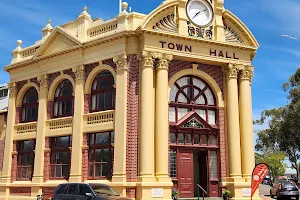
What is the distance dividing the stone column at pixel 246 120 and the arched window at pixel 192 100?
169 centimetres

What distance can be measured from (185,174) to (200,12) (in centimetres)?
966

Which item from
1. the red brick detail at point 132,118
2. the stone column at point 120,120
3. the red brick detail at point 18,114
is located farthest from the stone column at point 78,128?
the red brick detail at point 18,114

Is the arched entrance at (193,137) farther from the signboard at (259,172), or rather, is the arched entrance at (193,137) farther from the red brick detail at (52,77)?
the signboard at (259,172)

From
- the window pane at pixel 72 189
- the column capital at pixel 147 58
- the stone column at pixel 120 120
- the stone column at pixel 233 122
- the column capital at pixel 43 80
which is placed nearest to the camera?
the window pane at pixel 72 189

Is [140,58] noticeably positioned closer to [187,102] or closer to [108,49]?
[108,49]

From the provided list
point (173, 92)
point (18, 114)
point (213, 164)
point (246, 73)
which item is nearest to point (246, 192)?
point (213, 164)

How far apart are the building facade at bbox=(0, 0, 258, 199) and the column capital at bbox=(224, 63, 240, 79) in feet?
0.26

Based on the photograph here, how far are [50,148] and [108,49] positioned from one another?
7266mm

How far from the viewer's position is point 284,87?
45.1m

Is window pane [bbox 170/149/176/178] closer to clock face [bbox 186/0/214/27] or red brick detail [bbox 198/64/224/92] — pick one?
red brick detail [bbox 198/64/224/92]

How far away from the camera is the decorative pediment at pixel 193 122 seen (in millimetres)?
23422

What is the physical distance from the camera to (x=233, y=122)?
2388cm

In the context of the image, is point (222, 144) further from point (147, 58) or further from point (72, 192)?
point (72, 192)

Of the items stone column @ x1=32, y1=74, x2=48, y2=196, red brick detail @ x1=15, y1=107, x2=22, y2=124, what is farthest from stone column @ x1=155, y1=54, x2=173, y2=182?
red brick detail @ x1=15, y1=107, x2=22, y2=124
